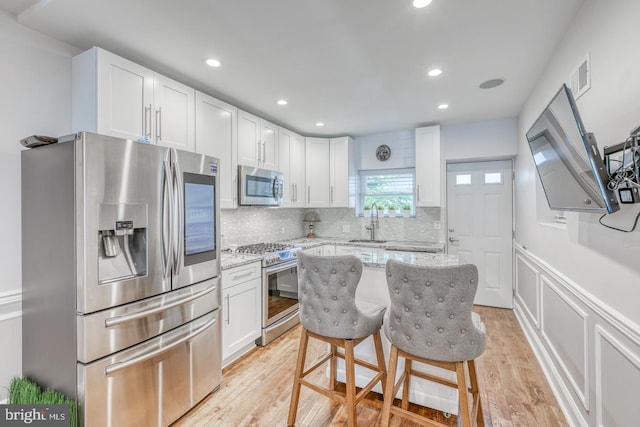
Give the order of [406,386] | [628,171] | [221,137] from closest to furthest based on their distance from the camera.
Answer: [628,171] → [406,386] → [221,137]

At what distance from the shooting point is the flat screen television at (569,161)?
1220 millimetres

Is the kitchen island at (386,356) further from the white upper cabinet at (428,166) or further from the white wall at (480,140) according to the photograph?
the white wall at (480,140)

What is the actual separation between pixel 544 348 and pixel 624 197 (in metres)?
1.92

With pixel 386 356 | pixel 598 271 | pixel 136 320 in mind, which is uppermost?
pixel 598 271

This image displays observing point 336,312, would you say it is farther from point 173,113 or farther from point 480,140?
point 480,140

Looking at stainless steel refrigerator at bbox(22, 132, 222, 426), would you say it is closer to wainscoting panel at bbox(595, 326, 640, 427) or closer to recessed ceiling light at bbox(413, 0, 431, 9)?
recessed ceiling light at bbox(413, 0, 431, 9)

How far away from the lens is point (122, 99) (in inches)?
81.1

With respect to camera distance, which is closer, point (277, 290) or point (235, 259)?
point (235, 259)

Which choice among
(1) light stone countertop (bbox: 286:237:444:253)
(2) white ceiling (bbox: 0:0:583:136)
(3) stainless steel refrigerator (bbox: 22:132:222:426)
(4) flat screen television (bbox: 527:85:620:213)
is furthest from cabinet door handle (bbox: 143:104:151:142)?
(4) flat screen television (bbox: 527:85:620:213)

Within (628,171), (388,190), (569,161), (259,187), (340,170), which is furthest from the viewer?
(388,190)

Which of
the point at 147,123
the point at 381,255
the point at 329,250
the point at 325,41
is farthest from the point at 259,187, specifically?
the point at 325,41

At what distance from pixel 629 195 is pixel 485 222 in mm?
3120

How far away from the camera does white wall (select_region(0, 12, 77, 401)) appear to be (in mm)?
1768

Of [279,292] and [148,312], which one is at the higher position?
[148,312]
